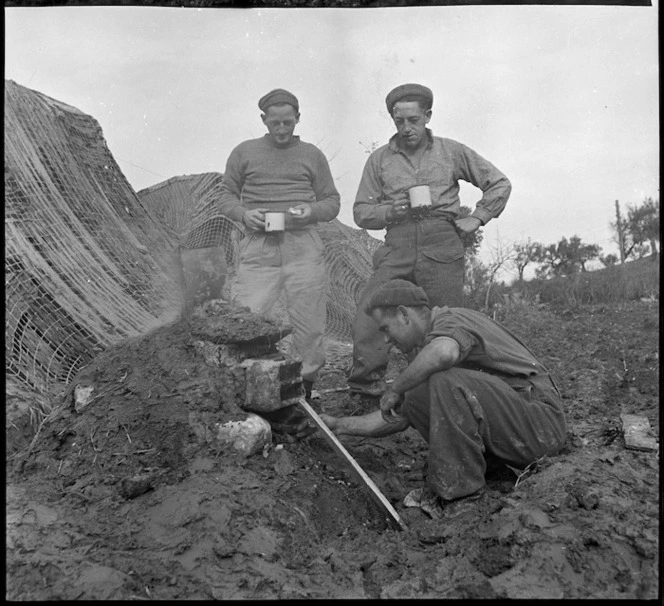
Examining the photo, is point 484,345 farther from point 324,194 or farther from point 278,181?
point 278,181

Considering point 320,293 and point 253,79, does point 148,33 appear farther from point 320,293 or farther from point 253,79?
point 320,293

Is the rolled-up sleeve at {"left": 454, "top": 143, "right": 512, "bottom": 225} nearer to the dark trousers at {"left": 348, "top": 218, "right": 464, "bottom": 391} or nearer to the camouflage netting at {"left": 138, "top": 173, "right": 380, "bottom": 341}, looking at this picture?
the dark trousers at {"left": 348, "top": 218, "right": 464, "bottom": 391}

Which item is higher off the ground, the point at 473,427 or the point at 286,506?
the point at 473,427

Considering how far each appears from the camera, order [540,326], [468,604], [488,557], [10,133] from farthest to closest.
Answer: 1. [540,326]
2. [10,133]
3. [488,557]
4. [468,604]

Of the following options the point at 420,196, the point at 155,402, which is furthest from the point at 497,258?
the point at 155,402

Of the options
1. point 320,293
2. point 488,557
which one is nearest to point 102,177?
point 320,293

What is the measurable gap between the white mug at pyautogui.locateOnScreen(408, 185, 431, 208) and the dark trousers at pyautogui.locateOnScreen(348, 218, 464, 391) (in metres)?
0.09

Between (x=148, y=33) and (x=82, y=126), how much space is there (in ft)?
1.84

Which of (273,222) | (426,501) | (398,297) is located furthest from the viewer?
(273,222)

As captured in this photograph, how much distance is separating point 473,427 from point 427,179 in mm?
1303

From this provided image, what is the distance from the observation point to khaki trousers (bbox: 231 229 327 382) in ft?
10.3

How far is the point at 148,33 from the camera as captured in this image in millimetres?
2980

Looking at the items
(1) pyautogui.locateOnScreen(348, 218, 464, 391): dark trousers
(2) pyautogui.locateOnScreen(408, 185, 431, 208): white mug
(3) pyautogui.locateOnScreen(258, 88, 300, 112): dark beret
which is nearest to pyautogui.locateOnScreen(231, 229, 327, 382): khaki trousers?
(1) pyautogui.locateOnScreen(348, 218, 464, 391): dark trousers

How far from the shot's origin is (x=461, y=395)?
2764 millimetres
